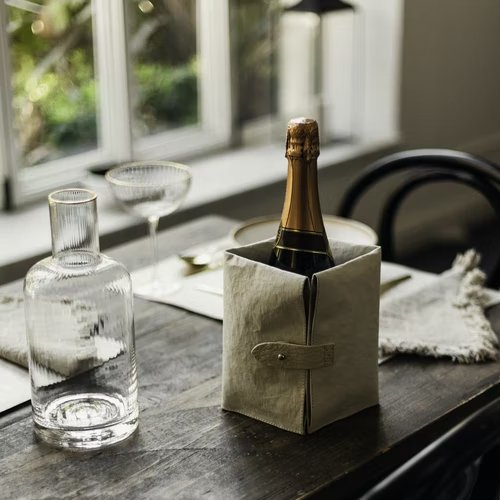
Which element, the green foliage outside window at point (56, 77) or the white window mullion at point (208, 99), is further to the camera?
the white window mullion at point (208, 99)

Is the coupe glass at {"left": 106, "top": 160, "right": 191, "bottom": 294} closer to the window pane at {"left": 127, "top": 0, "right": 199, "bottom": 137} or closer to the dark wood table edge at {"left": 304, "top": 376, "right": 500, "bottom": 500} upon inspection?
the dark wood table edge at {"left": 304, "top": 376, "right": 500, "bottom": 500}

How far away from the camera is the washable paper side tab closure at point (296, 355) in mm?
992

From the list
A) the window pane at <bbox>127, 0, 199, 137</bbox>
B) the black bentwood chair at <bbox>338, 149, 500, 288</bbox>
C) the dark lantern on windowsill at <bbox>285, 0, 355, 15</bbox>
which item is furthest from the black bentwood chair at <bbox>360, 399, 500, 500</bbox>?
the dark lantern on windowsill at <bbox>285, 0, 355, 15</bbox>

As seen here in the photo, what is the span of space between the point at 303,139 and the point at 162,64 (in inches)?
61.6

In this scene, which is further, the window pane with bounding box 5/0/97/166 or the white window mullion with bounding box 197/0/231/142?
the white window mullion with bounding box 197/0/231/142

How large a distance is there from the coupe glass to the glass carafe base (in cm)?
37

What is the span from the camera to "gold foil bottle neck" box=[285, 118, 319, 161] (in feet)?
3.15

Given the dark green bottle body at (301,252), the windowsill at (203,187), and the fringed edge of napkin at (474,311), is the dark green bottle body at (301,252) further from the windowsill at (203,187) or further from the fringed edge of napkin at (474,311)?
the windowsill at (203,187)

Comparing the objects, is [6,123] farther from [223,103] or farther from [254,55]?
[254,55]

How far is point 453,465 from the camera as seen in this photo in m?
0.73

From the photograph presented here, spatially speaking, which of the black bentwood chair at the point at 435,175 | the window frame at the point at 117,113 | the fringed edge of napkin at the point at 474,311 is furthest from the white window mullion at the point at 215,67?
the fringed edge of napkin at the point at 474,311

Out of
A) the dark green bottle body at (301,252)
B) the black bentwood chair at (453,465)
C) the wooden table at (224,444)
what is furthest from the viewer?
the dark green bottle body at (301,252)

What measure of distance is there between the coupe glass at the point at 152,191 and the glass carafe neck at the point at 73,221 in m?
0.37

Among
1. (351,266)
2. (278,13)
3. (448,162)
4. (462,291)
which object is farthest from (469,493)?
(278,13)
